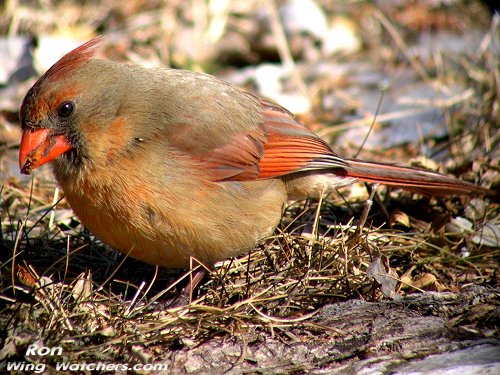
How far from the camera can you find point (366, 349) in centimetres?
→ 276

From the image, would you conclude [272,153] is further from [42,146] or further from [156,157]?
[42,146]

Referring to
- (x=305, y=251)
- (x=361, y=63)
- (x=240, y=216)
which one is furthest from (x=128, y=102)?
(x=361, y=63)

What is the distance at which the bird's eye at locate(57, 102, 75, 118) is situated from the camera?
322 centimetres

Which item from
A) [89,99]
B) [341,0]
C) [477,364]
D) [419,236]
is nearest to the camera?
[477,364]

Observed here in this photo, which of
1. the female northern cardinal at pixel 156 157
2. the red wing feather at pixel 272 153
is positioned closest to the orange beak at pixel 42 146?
the female northern cardinal at pixel 156 157

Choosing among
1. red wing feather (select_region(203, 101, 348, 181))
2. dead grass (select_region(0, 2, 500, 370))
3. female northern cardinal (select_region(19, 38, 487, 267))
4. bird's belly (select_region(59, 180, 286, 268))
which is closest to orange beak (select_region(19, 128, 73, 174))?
female northern cardinal (select_region(19, 38, 487, 267))

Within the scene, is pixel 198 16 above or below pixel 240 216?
above

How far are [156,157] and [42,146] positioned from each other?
52 cm

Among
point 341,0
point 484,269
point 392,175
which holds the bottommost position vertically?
point 484,269

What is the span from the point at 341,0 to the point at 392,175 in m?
3.90

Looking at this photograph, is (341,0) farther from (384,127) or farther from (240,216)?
(240,216)

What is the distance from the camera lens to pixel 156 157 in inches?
126

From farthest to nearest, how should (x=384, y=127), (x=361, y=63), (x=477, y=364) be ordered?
1. (x=361, y=63)
2. (x=384, y=127)
3. (x=477, y=364)

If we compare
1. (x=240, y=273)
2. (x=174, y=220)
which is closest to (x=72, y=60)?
(x=174, y=220)
